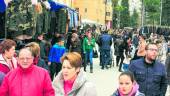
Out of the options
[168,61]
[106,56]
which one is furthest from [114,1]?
[168,61]

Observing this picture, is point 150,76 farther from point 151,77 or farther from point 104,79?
point 104,79

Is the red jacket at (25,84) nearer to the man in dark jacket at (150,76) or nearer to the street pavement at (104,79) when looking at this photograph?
the man in dark jacket at (150,76)

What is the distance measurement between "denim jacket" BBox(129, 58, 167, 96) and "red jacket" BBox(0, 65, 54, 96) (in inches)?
88.5

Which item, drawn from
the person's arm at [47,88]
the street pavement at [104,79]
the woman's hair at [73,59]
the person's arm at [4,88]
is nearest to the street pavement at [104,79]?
the street pavement at [104,79]

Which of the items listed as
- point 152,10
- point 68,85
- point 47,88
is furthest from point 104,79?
point 152,10

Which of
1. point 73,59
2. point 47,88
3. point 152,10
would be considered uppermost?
point 73,59

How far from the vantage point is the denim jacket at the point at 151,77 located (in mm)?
8479

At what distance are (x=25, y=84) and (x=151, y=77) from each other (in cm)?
256

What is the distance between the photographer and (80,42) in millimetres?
22844

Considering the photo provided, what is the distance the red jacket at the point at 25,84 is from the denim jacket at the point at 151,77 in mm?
2249

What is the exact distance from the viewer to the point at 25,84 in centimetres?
648

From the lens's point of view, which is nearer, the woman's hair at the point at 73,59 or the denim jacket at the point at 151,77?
the woman's hair at the point at 73,59

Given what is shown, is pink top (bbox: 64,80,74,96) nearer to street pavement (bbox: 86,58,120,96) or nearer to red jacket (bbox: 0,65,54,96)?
red jacket (bbox: 0,65,54,96)

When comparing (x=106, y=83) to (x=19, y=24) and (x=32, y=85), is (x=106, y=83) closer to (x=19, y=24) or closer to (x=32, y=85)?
(x=19, y=24)
